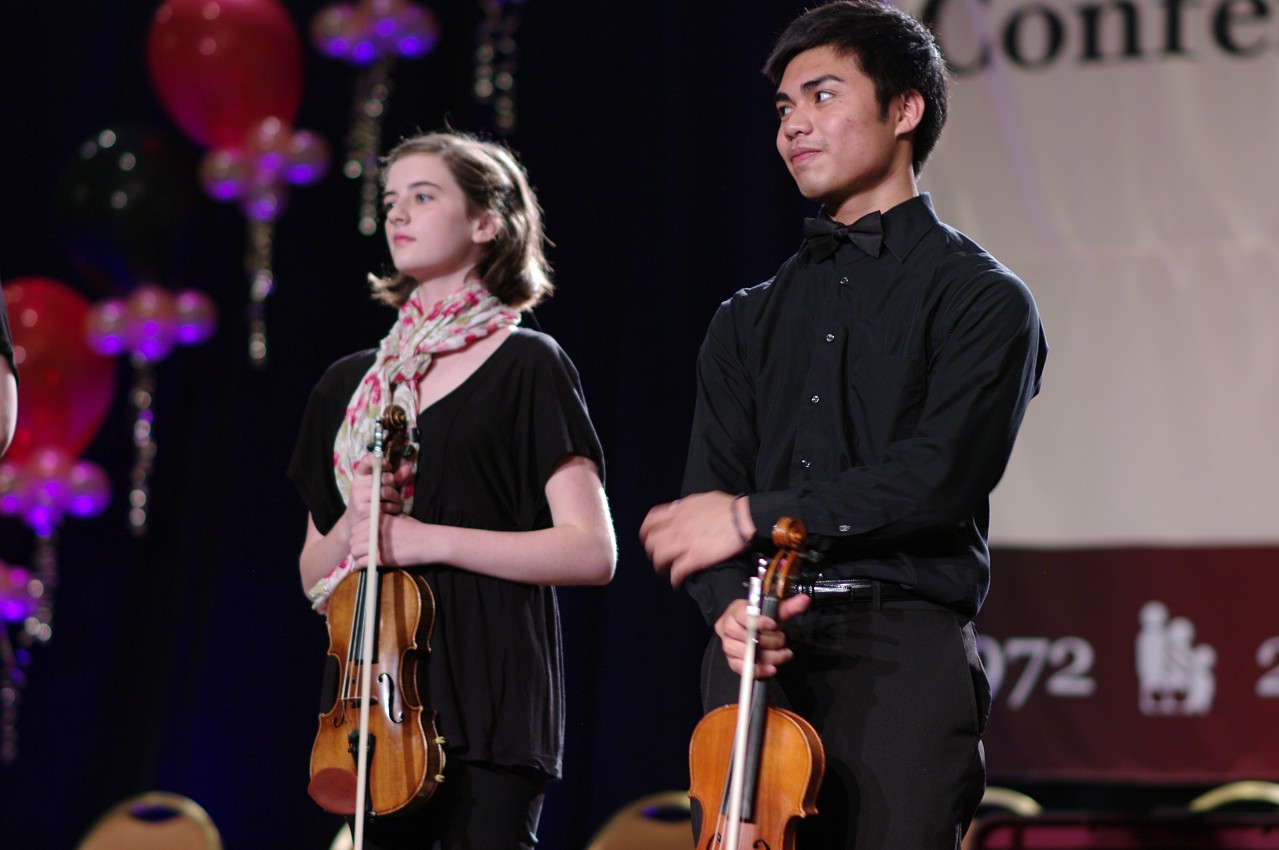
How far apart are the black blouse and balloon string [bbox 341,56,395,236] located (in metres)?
1.96

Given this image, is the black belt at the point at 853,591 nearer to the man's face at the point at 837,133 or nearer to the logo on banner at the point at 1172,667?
the man's face at the point at 837,133

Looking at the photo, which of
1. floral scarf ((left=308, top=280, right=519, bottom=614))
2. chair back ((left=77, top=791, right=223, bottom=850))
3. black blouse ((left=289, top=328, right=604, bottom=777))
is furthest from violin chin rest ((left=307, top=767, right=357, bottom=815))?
chair back ((left=77, top=791, right=223, bottom=850))

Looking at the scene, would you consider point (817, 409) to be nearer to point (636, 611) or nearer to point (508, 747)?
point (508, 747)

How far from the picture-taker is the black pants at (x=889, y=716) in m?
1.79

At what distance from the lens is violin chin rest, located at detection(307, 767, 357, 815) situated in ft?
7.18

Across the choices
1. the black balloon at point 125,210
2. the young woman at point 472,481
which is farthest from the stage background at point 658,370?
the young woman at point 472,481

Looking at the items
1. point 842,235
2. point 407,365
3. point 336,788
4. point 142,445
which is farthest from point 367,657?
point 142,445

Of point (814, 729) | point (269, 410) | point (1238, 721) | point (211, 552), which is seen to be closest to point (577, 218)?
point (269, 410)

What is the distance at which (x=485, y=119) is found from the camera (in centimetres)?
448

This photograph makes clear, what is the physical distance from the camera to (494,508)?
2.46 m

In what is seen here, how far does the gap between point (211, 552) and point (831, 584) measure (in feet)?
10.3

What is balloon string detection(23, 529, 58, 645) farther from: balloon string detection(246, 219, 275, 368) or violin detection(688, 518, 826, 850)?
violin detection(688, 518, 826, 850)

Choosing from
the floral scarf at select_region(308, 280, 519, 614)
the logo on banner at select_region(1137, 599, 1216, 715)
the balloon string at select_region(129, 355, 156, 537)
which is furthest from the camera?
the balloon string at select_region(129, 355, 156, 537)

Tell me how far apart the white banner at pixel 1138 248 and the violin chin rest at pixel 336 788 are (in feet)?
7.14
